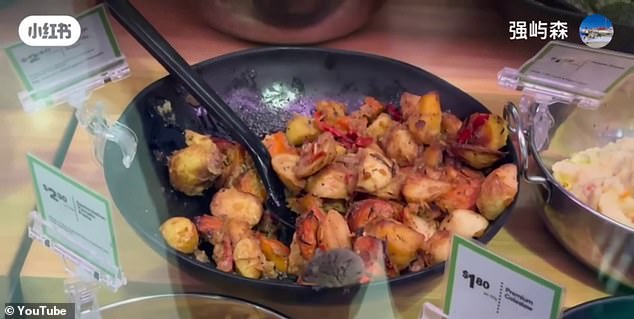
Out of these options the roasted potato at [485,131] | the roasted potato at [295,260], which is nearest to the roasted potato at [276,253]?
the roasted potato at [295,260]

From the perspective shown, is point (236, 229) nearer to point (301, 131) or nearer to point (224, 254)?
point (224, 254)

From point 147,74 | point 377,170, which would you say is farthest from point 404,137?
point 147,74

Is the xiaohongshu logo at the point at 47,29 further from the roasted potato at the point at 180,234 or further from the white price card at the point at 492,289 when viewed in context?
the white price card at the point at 492,289

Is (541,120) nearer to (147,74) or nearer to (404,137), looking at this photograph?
(404,137)

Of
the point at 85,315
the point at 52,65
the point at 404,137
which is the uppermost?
the point at 52,65

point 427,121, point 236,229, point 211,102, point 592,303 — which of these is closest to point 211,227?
point 236,229

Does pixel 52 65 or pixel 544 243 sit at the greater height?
pixel 52 65
